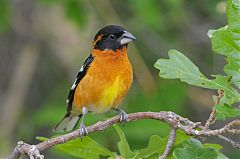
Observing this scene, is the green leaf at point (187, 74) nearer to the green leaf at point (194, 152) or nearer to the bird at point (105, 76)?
the green leaf at point (194, 152)

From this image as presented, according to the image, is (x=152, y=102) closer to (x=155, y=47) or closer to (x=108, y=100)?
(x=155, y=47)

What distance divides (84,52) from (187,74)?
481cm

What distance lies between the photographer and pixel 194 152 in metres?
2.73

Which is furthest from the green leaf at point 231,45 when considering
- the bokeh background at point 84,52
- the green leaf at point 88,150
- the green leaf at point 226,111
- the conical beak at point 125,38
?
the bokeh background at point 84,52

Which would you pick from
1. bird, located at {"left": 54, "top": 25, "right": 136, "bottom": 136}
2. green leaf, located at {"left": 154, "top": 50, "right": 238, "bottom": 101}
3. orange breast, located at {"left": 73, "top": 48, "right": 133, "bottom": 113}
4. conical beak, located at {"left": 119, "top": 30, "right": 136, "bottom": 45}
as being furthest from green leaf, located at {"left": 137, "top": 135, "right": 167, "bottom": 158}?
conical beak, located at {"left": 119, "top": 30, "right": 136, "bottom": 45}

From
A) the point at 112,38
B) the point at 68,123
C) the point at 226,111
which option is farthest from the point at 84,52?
the point at 226,111

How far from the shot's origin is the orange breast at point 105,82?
4.59 m

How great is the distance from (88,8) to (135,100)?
1248 mm

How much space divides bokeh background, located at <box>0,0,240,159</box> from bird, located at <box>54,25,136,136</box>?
4.51 ft

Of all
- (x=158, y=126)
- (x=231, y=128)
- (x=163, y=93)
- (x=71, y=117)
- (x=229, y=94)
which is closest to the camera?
(x=231, y=128)

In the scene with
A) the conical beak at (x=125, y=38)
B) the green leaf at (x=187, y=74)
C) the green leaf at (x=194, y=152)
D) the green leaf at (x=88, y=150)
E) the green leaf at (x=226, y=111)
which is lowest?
the green leaf at (x=88, y=150)

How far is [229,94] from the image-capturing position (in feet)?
9.20

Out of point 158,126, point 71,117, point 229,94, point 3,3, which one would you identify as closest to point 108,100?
point 71,117

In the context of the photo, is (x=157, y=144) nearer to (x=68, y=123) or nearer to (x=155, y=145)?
(x=155, y=145)
